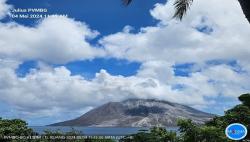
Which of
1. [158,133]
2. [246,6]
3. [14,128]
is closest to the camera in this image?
[246,6]

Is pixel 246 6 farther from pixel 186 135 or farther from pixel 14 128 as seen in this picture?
pixel 14 128

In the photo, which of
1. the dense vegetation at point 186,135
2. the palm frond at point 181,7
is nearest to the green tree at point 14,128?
the dense vegetation at point 186,135

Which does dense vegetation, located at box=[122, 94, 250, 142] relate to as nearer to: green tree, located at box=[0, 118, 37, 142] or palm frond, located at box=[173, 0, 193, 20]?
green tree, located at box=[0, 118, 37, 142]

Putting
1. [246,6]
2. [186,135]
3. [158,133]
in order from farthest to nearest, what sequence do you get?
[158,133]
[186,135]
[246,6]

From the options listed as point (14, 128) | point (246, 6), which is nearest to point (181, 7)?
point (246, 6)

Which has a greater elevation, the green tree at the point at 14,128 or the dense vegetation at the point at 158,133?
the green tree at the point at 14,128

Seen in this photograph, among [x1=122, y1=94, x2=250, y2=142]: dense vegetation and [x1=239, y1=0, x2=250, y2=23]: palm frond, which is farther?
[x1=122, y1=94, x2=250, y2=142]: dense vegetation

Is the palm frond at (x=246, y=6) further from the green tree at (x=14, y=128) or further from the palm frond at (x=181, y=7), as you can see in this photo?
the green tree at (x=14, y=128)

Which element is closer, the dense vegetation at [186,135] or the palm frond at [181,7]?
the palm frond at [181,7]

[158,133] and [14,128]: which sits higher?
[14,128]

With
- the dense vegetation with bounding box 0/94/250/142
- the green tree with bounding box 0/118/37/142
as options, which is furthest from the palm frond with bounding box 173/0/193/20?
the green tree with bounding box 0/118/37/142

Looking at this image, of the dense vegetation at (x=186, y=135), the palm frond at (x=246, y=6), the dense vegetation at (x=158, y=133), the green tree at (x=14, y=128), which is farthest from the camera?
the green tree at (x=14, y=128)

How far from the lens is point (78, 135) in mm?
28281

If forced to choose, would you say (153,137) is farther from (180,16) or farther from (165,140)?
(180,16)
